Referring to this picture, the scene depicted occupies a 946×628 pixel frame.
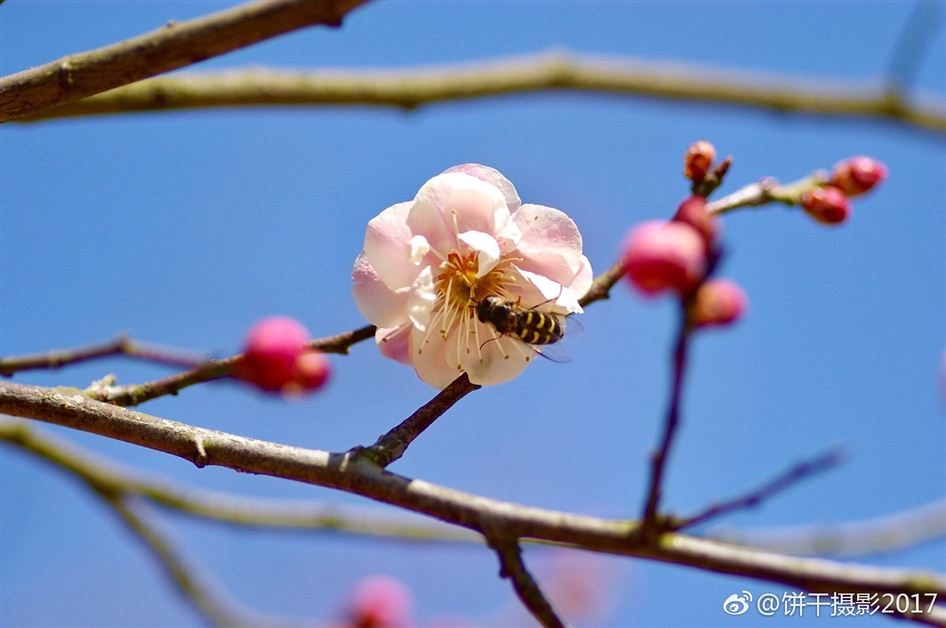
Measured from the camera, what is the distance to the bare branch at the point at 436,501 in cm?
115

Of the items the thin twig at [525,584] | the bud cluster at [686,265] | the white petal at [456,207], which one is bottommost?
the thin twig at [525,584]

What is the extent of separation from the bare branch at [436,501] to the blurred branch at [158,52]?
459 millimetres

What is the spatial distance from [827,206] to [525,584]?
103 centimetres

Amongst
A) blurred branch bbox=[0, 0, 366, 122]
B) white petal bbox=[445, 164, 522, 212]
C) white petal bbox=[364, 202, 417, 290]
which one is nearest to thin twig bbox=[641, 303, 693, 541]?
blurred branch bbox=[0, 0, 366, 122]

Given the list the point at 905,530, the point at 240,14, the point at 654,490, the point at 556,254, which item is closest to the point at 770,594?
the point at 556,254

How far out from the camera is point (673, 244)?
1059 mm

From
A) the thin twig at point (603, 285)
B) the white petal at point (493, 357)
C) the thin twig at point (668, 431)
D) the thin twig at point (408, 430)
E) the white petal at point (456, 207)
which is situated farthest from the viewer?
the white petal at point (456, 207)

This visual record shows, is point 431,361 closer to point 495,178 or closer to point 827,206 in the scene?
point 495,178

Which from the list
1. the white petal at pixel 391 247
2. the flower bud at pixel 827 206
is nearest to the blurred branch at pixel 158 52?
the white petal at pixel 391 247

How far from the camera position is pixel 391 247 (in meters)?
1.98

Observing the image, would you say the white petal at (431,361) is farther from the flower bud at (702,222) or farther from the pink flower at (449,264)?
the flower bud at (702,222)

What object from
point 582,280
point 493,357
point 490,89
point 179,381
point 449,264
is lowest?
point 179,381

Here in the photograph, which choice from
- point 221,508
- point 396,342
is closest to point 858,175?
point 396,342

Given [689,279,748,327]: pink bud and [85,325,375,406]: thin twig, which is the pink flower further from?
[689,279,748,327]: pink bud
